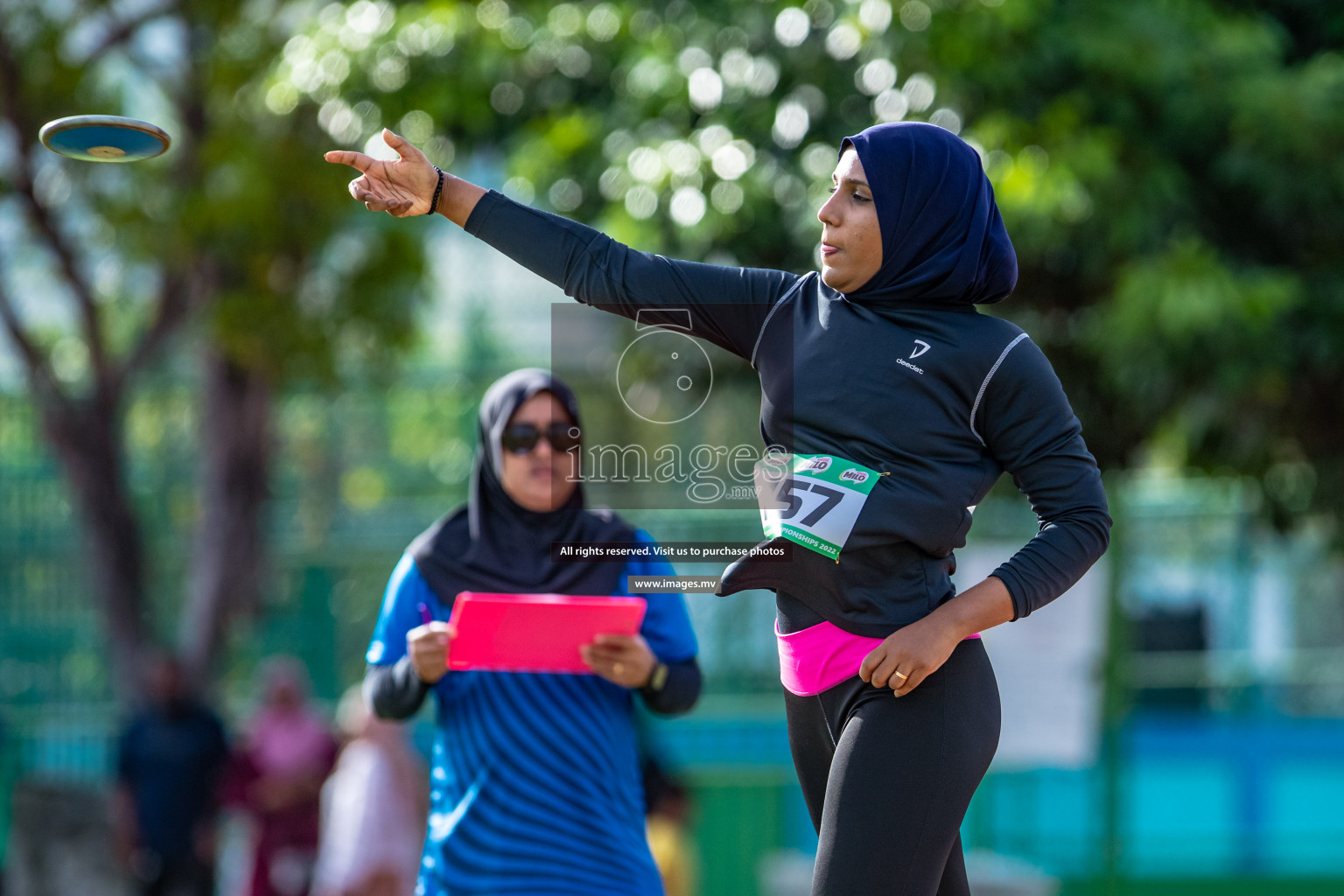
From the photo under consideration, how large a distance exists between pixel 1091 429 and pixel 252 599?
4524 millimetres

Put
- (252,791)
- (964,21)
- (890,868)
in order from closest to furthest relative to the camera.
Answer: (890,868) → (964,21) → (252,791)

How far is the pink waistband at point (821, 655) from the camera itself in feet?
7.15

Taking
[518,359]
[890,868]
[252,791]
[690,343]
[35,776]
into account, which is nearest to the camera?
[890,868]

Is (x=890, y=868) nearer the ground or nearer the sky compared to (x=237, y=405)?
nearer the ground

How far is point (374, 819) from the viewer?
6.19 m

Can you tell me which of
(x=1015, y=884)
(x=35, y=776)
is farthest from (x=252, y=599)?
(x=1015, y=884)

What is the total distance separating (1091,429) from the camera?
269 inches

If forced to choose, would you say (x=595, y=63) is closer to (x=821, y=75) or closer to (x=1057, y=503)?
(x=821, y=75)

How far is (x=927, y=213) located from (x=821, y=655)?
656 mm

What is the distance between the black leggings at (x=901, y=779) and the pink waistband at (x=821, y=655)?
0.02 meters

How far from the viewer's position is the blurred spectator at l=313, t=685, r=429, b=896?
610 cm

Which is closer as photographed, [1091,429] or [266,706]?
[1091,429]

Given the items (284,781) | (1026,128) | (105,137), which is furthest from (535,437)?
(284,781)

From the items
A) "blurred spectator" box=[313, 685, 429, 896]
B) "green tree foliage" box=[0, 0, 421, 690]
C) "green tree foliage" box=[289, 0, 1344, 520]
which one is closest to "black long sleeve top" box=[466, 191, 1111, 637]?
"green tree foliage" box=[289, 0, 1344, 520]
